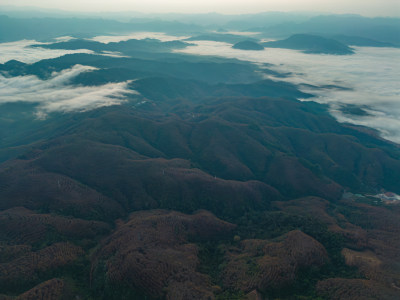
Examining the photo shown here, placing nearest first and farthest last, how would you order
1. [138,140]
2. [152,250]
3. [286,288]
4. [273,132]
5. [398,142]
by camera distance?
1. [286,288]
2. [152,250]
3. [138,140]
4. [273,132]
5. [398,142]

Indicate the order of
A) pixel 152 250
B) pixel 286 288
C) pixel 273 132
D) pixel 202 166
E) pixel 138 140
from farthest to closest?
pixel 273 132 < pixel 138 140 < pixel 202 166 < pixel 152 250 < pixel 286 288

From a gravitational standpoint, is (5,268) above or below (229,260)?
above

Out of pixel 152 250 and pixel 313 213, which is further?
pixel 313 213

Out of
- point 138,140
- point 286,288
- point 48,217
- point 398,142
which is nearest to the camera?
point 286,288

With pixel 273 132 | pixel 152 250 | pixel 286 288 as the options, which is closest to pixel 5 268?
pixel 152 250

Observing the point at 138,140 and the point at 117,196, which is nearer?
the point at 117,196

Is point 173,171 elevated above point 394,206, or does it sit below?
above

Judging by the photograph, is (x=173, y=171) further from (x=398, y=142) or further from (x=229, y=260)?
(x=398, y=142)

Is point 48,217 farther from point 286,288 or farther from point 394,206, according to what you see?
point 394,206

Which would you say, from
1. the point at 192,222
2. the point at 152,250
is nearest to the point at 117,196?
the point at 192,222
